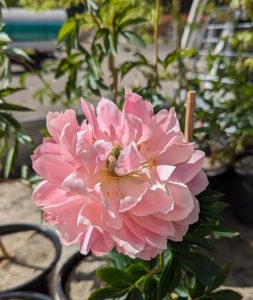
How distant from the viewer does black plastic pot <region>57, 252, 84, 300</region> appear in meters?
1.08

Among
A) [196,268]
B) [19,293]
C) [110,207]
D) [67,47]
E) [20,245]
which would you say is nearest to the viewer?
[110,207]

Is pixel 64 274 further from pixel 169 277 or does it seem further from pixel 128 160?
pixel 128 160

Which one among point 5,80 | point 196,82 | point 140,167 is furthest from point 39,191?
point 196,82

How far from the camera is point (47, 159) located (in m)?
0.56

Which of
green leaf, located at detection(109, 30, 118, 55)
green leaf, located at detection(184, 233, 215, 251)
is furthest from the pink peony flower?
green leaf, located at detection(109, 30, 118, 55)

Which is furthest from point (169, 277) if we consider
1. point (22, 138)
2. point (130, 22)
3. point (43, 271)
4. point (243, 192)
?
point (243, 192)

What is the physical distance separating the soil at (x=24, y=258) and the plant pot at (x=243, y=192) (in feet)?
3.19

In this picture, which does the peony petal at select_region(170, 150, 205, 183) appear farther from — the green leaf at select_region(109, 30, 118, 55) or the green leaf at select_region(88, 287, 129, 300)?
the green leaf at select_region(109, 30, 118, 55)

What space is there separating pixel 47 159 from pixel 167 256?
33 cm

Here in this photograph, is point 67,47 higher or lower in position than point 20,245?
higher

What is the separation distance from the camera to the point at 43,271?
1.21 meters

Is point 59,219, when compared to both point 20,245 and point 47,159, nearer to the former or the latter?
point 47,159

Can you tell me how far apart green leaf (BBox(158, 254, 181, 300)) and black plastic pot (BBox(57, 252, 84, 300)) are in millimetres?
480

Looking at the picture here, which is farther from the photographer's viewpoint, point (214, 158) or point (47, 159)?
point (214, 158)
